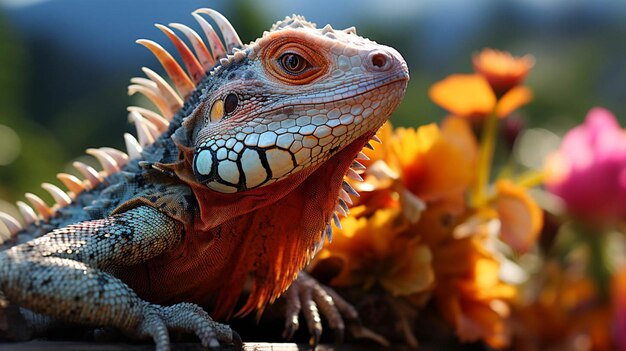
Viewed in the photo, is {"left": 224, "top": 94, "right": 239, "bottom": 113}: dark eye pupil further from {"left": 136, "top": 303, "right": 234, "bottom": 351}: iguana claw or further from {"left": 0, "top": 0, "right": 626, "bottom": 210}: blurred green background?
{"left": 0, "top": 0, "right": 626, "bottom": 210}: blurred green background

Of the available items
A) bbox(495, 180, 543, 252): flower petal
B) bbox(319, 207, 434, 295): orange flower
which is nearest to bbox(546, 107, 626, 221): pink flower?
bbox(495, 180, 543, 252): flower petal

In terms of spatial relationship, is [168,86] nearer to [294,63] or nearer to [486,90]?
[294,63]

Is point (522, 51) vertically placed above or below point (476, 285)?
below

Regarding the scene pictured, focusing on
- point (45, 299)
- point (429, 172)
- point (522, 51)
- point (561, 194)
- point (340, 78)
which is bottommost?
point (522, 51)

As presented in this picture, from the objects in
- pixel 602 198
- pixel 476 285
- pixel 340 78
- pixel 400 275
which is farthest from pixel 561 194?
pixel 340 78

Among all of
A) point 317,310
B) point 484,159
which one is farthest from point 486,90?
point 317,310

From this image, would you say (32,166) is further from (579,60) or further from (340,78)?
(579,60)
